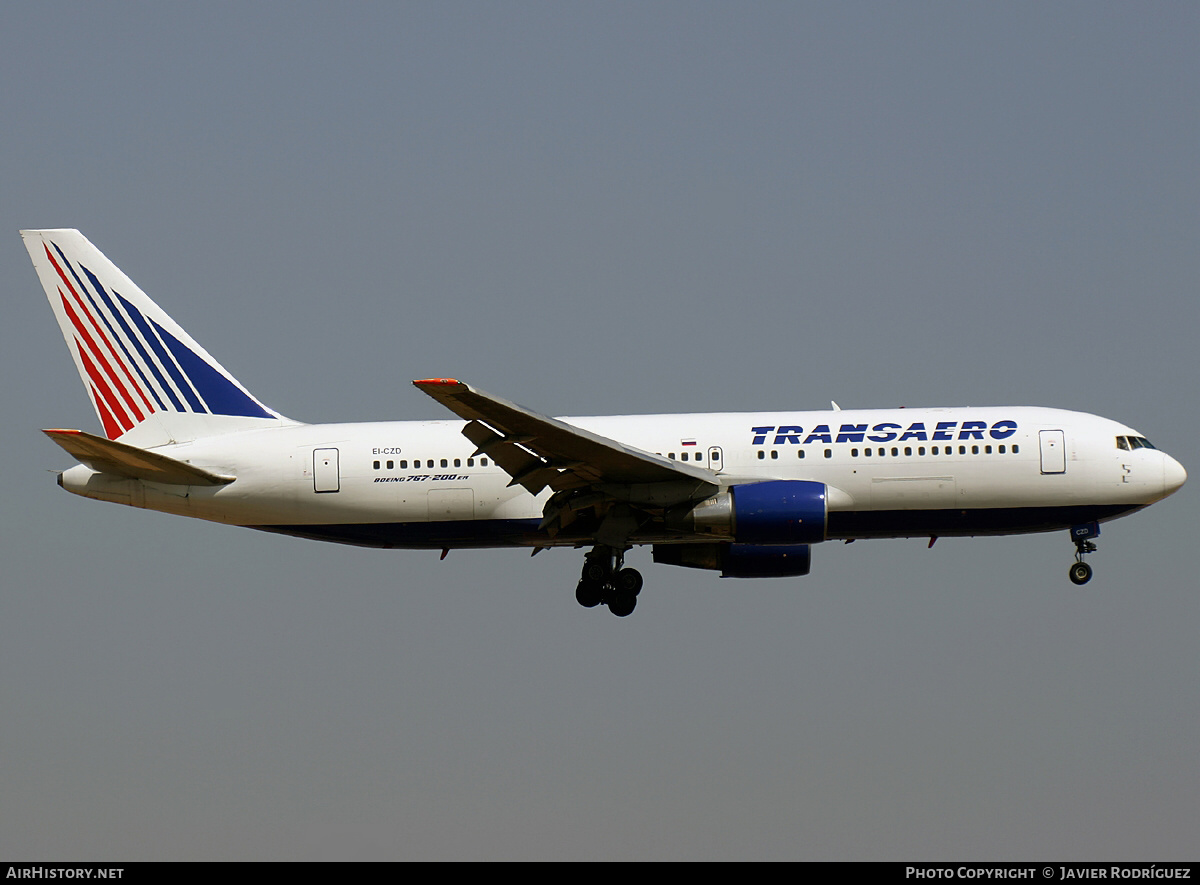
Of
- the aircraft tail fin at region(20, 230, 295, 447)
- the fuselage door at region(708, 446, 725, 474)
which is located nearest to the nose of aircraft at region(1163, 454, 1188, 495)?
the fuselage door at region(708, 446, 725, 474)

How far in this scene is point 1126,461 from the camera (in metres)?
35.5

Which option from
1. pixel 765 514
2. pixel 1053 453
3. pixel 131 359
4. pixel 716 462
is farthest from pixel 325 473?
pixel 1053 453

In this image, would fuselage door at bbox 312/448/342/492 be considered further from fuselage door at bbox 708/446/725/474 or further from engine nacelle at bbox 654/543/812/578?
fuselage door at bbox 708/446/725/474

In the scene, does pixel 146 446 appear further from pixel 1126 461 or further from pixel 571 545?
pixel 1126 461

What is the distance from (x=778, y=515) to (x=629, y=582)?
4.68 m

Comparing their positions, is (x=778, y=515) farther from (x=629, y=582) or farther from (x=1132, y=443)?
(x=1132, y=443)

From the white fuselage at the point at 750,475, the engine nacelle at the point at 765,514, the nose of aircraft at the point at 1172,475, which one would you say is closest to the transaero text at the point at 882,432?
the white fuselage at the point at 750,475

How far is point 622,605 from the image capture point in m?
36.0

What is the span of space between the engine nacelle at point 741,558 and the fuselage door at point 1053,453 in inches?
233

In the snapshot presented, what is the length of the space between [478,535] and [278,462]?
5.05 meters

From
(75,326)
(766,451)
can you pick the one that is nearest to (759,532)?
(766,451)

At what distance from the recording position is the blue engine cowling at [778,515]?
3316 cm

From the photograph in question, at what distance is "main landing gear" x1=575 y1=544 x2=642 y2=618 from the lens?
35969 mm

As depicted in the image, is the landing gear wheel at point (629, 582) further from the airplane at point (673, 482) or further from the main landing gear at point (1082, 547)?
the main landing gear at point (1082, 547)
